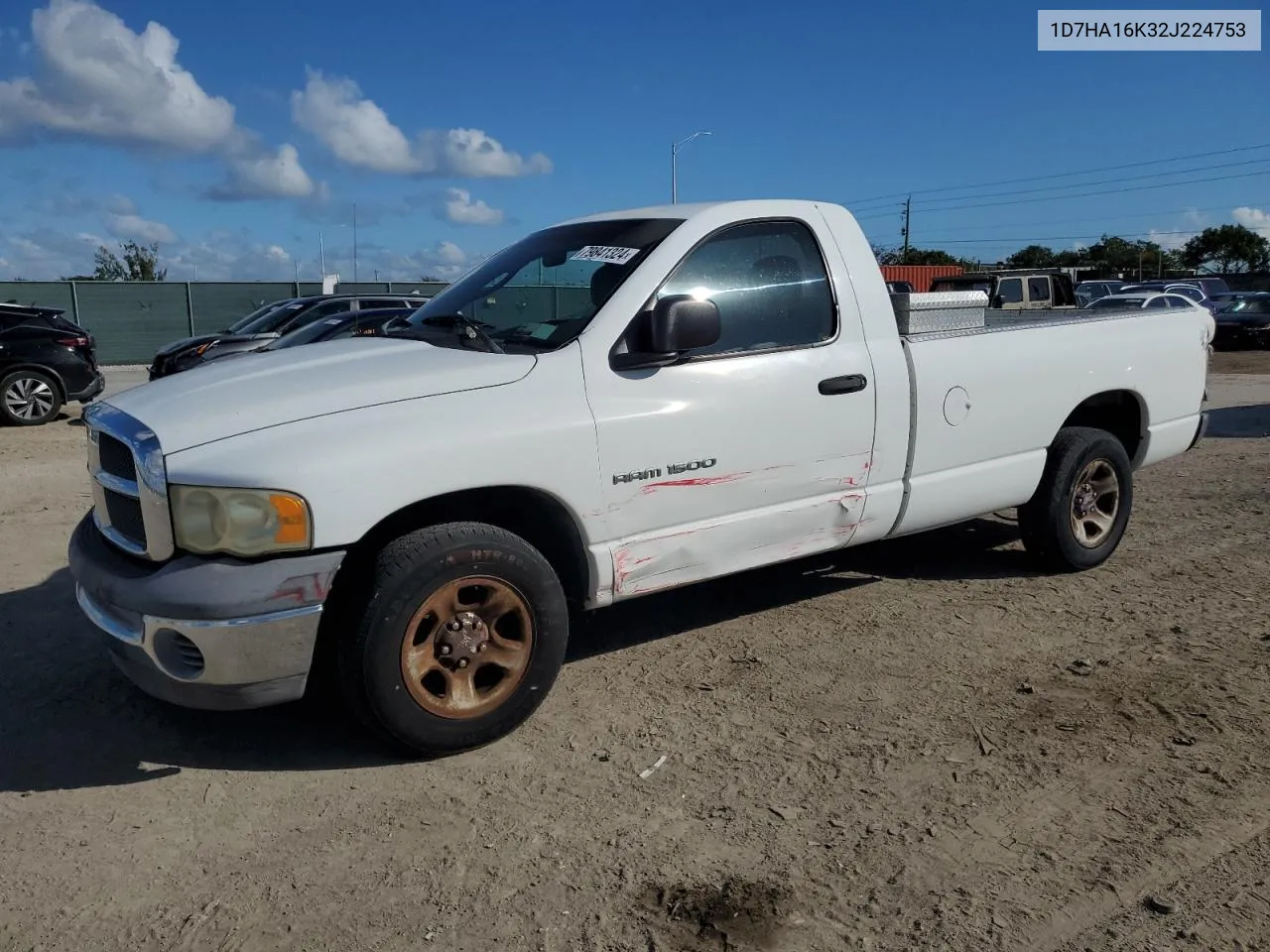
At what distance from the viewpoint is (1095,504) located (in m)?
5.84

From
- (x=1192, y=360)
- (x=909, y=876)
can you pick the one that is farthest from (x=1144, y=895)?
(x=1192, y=360)

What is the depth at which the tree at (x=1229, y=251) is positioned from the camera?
7300 cm

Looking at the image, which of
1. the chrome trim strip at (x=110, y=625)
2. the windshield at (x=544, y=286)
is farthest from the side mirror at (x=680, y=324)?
the chrome trim strip at (x=110, y=625)

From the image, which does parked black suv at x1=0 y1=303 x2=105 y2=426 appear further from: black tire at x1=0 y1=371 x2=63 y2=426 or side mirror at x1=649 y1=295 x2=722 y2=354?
side mirror at x1=649 y1=295 x2=722 y2=354

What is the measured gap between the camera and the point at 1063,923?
2.74m

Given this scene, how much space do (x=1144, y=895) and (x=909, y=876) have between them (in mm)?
624

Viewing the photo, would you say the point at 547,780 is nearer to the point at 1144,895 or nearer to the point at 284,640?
the point at 284,640

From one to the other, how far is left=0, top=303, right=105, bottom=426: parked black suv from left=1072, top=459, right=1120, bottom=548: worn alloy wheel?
1212cm

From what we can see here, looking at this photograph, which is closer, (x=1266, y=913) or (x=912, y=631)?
(x=1266, y=913)

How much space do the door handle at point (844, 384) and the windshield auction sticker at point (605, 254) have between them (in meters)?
0.97

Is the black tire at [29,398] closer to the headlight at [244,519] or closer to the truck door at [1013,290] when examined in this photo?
the headlight at [244,519]

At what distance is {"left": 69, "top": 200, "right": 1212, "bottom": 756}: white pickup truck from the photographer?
3340 mm

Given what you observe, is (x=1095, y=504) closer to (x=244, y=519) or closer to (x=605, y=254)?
(x=605, y=254)

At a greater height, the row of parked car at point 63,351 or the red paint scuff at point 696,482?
the row of parked car at point 63,351
